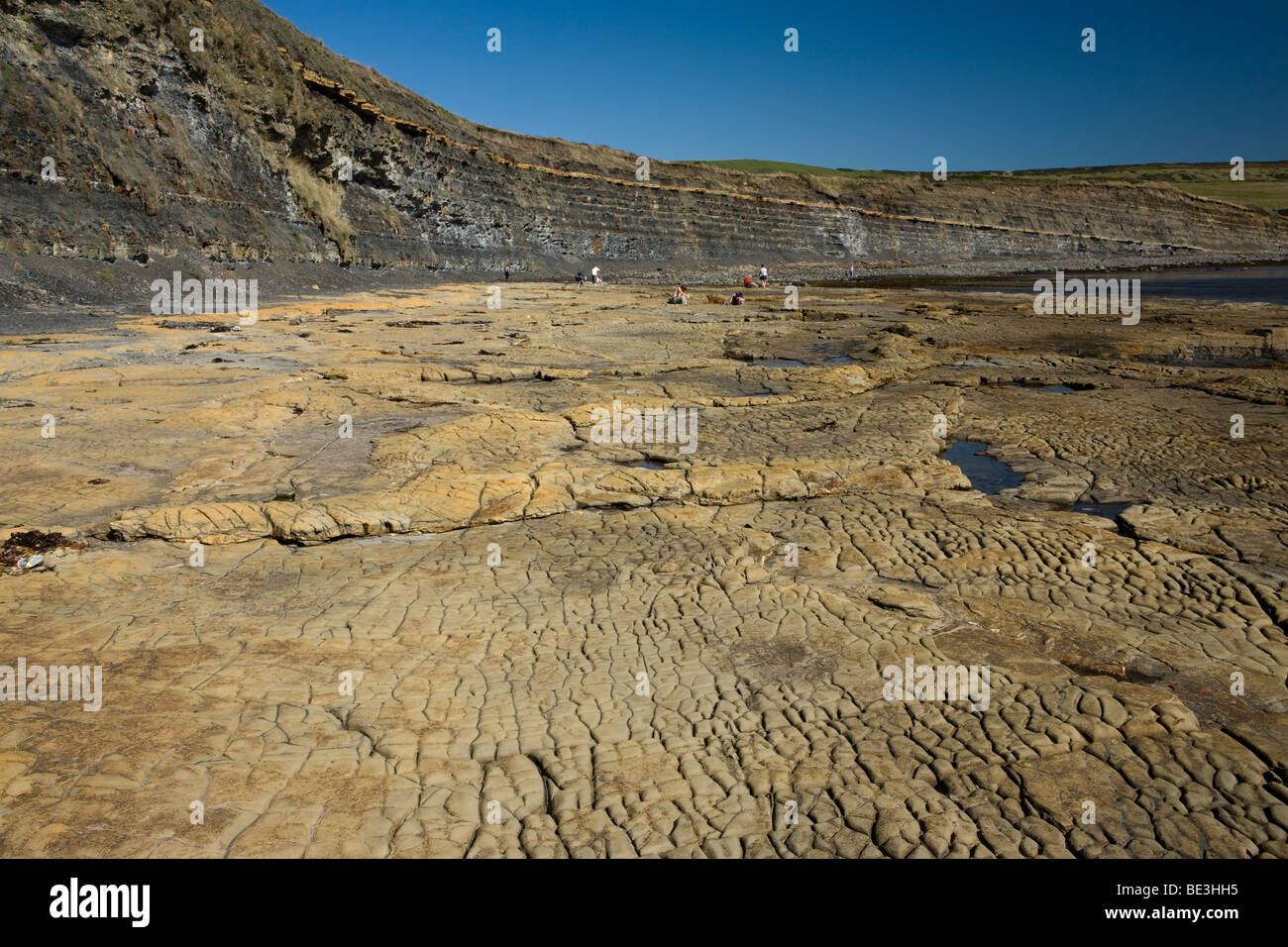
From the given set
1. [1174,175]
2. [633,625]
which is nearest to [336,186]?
[633,625]

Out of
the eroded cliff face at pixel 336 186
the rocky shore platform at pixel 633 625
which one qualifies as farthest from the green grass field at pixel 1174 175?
the rocky shore platform at pixel 633 625

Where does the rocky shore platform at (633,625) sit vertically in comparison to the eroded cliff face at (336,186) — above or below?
below

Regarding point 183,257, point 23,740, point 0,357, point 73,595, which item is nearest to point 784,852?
point 23,740

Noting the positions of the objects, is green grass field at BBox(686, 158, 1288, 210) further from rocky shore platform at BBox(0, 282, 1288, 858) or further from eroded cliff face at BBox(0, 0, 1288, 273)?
rocky shore platform at BBox(0, 282, 1288, 858)

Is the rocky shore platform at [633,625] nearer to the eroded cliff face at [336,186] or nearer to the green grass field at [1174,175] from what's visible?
the eroded cliff face at [336,186]

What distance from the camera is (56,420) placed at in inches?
322

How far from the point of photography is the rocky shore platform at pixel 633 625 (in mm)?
3121

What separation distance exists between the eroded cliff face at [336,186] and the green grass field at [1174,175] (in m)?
19.7

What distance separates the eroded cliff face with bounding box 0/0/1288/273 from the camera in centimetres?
1861

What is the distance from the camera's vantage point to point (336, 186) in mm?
29234

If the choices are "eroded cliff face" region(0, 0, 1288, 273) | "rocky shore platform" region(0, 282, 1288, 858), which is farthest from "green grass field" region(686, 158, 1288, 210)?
"rocky shore platform" region(0, 282, 1288, 858)

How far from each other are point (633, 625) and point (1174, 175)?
106 m

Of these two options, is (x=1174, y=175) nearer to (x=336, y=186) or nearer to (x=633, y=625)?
(x=336, y=186)

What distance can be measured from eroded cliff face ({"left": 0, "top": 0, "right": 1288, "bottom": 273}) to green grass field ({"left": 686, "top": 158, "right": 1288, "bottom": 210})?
19.7 metres
